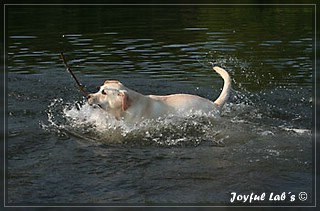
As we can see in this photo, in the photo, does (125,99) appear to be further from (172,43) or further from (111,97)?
(172,43)

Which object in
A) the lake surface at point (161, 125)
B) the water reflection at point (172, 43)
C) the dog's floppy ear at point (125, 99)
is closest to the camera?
the lake surface at point (161, 125)

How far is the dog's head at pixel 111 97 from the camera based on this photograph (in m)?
8.69

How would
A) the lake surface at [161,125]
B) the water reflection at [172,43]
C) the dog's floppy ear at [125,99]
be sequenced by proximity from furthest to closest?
the water reflection at [172,43]
the dog's floppy ear at [125,99]
the lake surface at [161,125]

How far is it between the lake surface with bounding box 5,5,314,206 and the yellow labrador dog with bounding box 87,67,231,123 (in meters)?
0.16

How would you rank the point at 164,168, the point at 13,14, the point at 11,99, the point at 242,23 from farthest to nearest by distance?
the point at 13,14 < the point at 242,23 < the point at 11,99 < the point at 164,168

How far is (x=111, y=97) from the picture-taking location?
873cm

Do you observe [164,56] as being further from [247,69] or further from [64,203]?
[64,203]

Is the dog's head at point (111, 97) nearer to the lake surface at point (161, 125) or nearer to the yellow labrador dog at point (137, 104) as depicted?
the yellow labrador dog at point (137, 104)

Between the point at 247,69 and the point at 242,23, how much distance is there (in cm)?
969

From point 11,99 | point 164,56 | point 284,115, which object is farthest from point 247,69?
point 11,99

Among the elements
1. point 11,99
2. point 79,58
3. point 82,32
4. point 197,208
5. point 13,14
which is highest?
point 13,14

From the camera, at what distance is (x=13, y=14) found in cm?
2773

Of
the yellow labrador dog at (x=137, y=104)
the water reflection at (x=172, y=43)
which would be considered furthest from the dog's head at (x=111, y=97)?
the water reflection at (x=172, y=43)

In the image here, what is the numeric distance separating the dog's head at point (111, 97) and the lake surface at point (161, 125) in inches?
14.6
